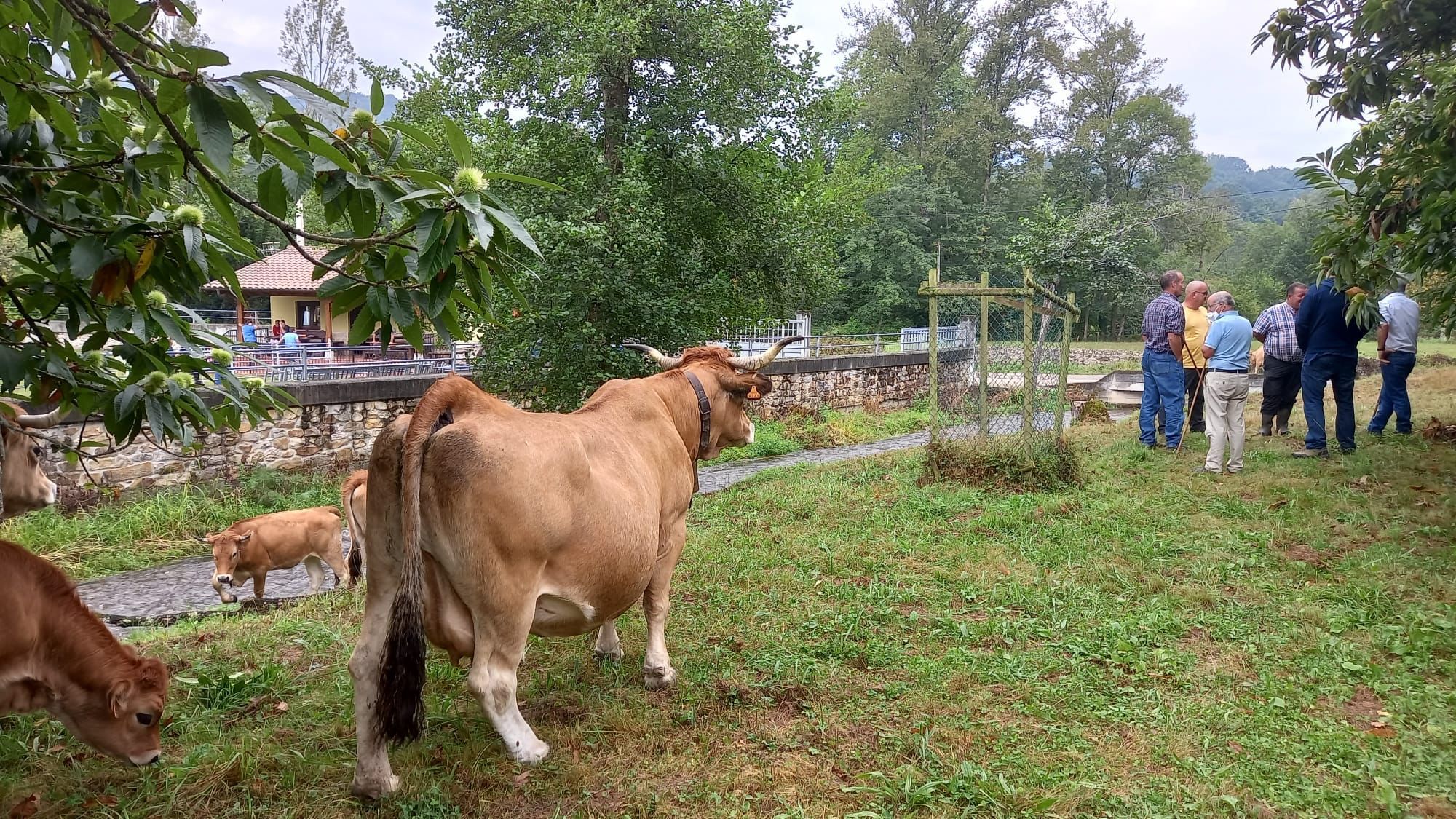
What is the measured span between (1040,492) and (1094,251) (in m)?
13.7

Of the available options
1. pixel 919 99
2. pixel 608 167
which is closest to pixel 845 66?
pixel 919 99

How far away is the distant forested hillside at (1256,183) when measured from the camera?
Result: 325ft

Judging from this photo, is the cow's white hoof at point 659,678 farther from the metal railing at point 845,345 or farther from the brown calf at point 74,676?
the metal railing at point 845,345

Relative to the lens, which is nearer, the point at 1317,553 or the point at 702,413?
the point at 702,413

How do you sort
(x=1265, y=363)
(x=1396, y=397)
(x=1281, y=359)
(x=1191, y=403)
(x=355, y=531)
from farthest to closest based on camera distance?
(x=1191, y=403) → (x=1265, y=363) → (x=1396, y=397) → (x=1281, y=359) → (x=355, y=531)

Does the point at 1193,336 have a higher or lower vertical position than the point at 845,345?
higher

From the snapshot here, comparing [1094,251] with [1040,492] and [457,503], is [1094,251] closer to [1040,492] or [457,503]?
[1040,492]

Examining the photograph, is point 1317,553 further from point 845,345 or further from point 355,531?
point 845,345

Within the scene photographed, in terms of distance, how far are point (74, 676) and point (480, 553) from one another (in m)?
1.80

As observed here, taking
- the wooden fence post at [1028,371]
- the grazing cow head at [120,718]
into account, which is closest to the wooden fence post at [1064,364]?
the wooden fence post at [1028,371]

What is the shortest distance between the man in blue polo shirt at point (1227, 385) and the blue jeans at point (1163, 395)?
116cm

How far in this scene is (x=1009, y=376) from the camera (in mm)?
8859

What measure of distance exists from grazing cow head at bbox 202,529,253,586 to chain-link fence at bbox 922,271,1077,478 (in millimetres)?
6920

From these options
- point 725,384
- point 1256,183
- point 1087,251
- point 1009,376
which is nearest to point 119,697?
point 725,384
